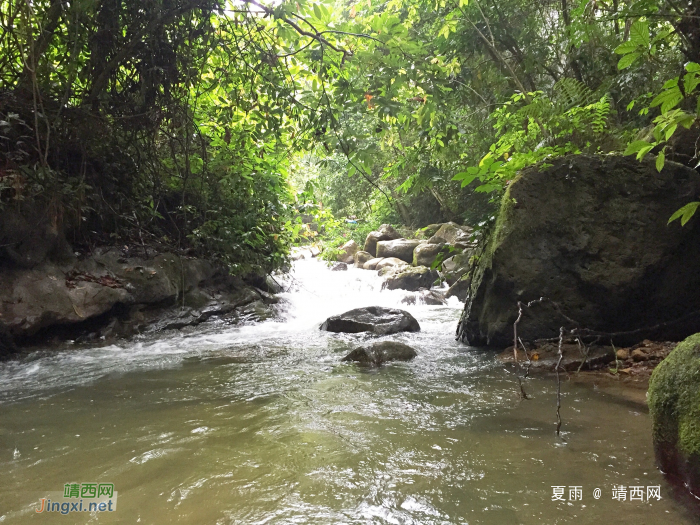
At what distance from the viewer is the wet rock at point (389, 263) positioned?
13887 millimetres

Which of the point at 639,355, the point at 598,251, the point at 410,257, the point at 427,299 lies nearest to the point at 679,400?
the point at 639,355

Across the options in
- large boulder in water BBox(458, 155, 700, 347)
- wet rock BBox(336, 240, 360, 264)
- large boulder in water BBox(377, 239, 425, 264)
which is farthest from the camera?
wet rock BBox(336, 240, 360, 264)

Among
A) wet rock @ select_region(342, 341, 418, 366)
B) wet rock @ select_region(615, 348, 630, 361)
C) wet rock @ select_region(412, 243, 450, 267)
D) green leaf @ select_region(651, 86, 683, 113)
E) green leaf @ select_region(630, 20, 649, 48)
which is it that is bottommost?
wet rock @ select_region(342, 341, 418, 366)

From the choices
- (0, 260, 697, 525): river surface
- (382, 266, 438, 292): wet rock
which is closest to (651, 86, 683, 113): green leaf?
(0, 260, 697, 525): river surface

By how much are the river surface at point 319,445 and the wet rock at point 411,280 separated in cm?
752

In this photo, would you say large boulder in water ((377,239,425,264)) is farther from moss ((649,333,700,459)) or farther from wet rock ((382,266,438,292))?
moss ((649,333,700,459))

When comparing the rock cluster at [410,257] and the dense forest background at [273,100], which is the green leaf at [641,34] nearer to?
the dense forest background at [273,100]

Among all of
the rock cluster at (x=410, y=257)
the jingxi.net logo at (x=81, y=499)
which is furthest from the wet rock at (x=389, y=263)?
the jingxi.net logo at (x=81, y=499)

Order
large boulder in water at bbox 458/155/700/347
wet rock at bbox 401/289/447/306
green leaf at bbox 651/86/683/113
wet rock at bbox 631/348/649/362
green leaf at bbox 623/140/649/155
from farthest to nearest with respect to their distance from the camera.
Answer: wet rock at bbox 401/289/447/306, large boulder in water at bbox 458/155/700/347, wet rock at bbox 631/348/649/362, green leaf at bbox 623/140/649/155, green leaf at bbox 651/86/683/113

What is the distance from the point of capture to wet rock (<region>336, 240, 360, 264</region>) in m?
17.8

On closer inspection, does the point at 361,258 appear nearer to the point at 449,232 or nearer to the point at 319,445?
the point at 449,232

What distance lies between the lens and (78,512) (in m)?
1.85

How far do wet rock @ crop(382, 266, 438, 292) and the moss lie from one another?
9916 millimetres

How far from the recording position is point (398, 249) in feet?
51.6
